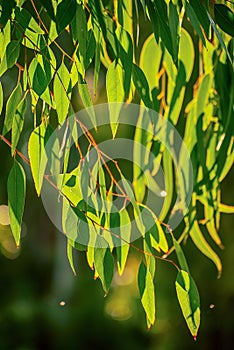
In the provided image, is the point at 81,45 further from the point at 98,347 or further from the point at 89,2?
the point at 98,347

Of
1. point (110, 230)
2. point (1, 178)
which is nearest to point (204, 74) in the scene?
point (110, 230)

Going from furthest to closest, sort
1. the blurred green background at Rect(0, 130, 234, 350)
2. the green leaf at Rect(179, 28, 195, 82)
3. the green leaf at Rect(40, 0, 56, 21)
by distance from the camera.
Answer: the blurred green background at Rect(0, 130, 234, 350), the green leaf at Rect(179, 28, 195, 82), the green leaf at Rect(40, 0, 56, 21)

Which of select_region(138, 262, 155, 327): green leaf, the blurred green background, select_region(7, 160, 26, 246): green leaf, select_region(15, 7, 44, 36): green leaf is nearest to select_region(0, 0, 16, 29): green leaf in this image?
select_region(15, 7, 44, 36): green leaf

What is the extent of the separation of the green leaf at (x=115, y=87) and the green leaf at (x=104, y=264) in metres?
0.11

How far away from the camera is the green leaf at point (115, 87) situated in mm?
696

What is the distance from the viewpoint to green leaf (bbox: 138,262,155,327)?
2.34 feet

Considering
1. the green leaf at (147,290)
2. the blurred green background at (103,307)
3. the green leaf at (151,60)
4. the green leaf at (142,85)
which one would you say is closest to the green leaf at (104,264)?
the green leaf at (147,290)

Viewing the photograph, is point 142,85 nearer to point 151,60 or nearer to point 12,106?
point 12,106

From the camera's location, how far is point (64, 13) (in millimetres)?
653

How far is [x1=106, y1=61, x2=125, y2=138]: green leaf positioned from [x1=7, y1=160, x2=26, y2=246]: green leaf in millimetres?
90

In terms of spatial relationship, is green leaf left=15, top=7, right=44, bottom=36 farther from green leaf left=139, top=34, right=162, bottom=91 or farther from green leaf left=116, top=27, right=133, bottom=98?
green leaf left=139, top=34, right=162, bottom=91

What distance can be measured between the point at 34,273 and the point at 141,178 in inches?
83.1

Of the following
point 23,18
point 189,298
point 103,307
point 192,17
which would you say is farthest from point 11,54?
point 103,307

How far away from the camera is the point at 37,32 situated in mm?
690
